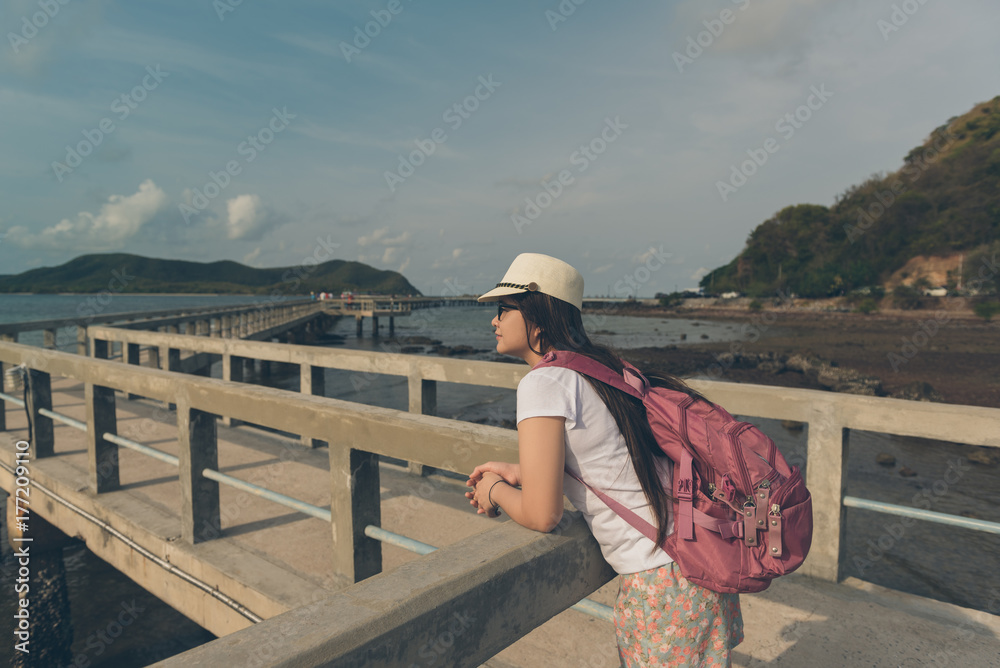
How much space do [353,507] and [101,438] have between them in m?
2.82

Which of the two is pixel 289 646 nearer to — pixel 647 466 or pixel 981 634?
pixel 647 466

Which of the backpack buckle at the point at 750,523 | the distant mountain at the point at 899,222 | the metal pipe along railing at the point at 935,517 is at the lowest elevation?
the metal pipe along railing at the point at 935,517

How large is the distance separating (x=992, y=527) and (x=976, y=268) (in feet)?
239

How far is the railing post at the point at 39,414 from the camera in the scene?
4.98 metres

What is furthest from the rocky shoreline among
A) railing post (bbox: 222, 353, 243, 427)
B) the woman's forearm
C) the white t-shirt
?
the woman's forearm

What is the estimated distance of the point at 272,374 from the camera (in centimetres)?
2109

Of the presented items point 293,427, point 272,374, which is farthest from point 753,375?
point 293,427

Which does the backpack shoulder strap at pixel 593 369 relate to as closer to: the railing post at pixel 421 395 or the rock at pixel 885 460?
the railing post at pixel 421 395

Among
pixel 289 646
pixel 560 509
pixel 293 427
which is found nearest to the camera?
pixel 289 646

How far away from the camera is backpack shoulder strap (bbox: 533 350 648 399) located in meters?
1.50

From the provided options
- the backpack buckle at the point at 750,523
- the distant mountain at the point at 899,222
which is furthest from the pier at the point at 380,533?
the distant mountain at the point at 899,222

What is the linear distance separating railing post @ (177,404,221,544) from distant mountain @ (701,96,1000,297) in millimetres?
75390

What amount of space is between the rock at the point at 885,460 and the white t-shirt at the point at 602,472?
36.5 feet

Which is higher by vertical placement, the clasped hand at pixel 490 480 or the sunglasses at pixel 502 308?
the sunglasses at pixel 502 308
